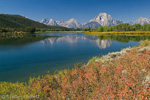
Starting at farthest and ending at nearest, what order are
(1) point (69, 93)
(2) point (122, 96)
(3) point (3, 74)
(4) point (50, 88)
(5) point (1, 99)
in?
(3) point (3, 74) → (4) point (50, 88) → (5) point (1, 99) → (1) point (69, 93) → (2) point (122, 96)

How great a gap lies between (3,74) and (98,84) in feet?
58.0

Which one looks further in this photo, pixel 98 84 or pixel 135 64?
pixel 135 64

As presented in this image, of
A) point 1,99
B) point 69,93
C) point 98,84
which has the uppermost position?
point 98,84

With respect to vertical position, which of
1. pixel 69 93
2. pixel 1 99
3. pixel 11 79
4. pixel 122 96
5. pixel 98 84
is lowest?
pixel 11 79

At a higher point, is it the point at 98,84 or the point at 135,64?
the point at 135,64

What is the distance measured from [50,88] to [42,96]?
875mm

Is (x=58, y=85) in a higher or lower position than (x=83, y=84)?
lower

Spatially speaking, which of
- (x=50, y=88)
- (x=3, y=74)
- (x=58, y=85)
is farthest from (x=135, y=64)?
(x=3, y=74)

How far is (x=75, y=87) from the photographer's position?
7.55 m

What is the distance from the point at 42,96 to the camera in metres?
8.17

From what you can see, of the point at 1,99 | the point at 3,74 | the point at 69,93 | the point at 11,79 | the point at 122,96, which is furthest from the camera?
the point at 3,74

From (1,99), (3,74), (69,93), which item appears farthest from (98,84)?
(3,74)

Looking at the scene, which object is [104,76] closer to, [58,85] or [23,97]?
[58,85]

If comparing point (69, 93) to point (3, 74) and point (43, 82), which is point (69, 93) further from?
point (3, 74)
